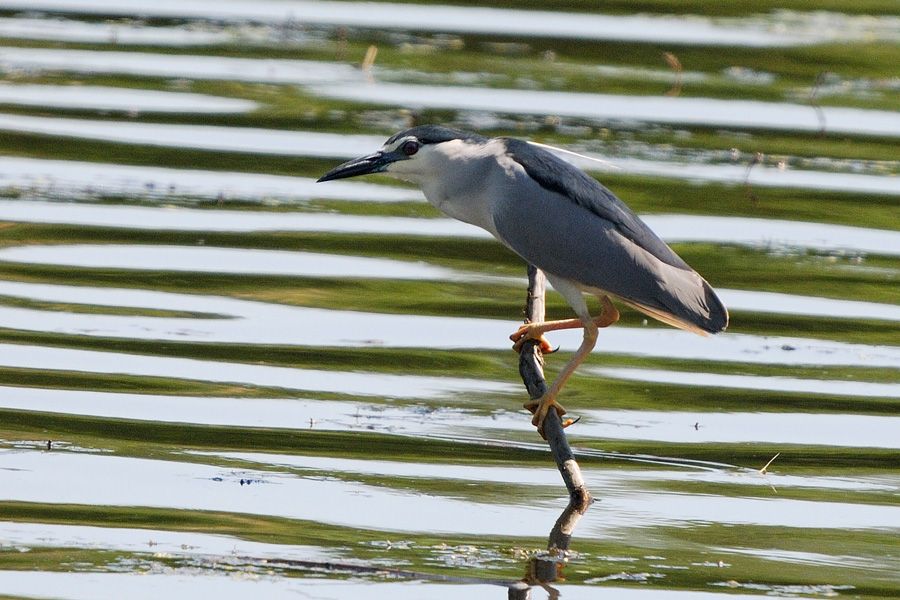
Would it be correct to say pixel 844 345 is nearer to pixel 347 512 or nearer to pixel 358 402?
pixel 358 402

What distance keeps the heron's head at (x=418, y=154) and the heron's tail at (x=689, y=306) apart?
0.78m

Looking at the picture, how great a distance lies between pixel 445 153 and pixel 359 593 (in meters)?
1.71

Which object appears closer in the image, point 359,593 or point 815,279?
point 359,593

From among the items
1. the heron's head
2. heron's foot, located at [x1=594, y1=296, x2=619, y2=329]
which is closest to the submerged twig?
heron's foot, located at [x1=594, y1=296, x2=619, y2=329]

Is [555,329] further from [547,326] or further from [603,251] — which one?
[603,251]

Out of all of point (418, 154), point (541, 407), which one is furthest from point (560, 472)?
point (418, 154)

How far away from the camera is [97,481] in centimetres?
540

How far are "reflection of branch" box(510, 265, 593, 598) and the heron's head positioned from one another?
55 cm

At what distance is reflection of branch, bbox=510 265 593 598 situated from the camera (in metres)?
4.93

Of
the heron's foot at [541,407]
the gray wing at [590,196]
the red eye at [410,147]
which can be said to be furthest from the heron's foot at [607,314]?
the red eye at [410,147]

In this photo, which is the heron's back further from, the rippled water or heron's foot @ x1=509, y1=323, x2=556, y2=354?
the rippled water

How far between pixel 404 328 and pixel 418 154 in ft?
5.01

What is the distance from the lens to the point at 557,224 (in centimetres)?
569

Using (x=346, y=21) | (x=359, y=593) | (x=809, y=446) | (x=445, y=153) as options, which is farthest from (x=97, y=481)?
(x=346, y=21)
